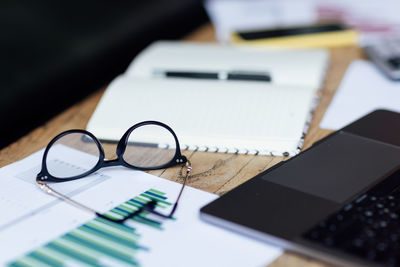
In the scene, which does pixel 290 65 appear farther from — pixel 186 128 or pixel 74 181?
pixel 74 181

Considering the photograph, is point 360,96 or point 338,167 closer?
point 338,167

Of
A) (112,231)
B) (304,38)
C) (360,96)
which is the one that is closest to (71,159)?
(112,231)

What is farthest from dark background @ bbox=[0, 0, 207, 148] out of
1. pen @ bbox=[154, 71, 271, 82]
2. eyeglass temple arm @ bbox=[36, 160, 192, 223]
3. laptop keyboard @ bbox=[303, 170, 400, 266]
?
laptop keyboard @ bbox=[303, 170, 400, 266]

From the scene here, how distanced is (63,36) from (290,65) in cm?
46

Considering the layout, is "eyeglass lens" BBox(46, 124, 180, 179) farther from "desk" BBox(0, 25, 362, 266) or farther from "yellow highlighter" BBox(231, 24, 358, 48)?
"yellow highlighter" BBox(231, 24, 358, 48)

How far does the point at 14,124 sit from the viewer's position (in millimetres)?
981

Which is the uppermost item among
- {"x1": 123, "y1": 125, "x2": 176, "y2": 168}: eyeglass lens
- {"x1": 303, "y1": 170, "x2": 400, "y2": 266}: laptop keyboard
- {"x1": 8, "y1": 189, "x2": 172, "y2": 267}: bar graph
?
{"x1": 123, "y1": 125, "x2": 176, "y2": 168}: eyeglass lens

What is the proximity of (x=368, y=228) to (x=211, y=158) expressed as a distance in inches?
10.7

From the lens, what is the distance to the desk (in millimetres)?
663

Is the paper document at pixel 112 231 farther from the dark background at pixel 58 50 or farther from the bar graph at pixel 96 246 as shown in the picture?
the dark background at pixel 58 50

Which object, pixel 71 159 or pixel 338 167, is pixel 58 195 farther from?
pixel 338 167

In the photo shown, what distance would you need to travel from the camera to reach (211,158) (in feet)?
2.40

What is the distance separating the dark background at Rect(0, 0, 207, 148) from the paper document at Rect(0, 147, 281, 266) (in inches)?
12.7

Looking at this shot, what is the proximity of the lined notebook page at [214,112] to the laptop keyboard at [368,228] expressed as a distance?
0.58 ft
